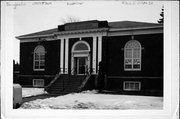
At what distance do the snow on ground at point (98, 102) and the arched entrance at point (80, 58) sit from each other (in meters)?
0.75

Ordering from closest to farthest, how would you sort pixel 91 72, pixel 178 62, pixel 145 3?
pixel 178 62, pixel 145 3, pixel 91 72

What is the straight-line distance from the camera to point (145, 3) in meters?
4.87

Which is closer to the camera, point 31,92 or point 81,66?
point 31,92

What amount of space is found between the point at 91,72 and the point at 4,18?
2576 millimetres

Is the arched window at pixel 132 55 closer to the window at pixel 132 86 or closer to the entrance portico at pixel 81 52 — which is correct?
the window at pixel 132 86

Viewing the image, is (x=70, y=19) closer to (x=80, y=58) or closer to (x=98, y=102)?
(x=80, y=58)

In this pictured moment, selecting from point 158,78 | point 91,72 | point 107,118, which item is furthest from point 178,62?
point 91,72

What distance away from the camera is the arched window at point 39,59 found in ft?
19.6

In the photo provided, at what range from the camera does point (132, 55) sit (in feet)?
19.8

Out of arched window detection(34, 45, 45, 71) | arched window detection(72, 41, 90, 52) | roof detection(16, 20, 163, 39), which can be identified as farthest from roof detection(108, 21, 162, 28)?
arched window detection(34, 45, 45, 71)

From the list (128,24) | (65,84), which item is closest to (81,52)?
(65,84)

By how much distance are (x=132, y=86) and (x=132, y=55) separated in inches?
33.8

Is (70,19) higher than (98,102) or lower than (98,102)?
higher

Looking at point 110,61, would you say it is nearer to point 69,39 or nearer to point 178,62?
point 69,39
